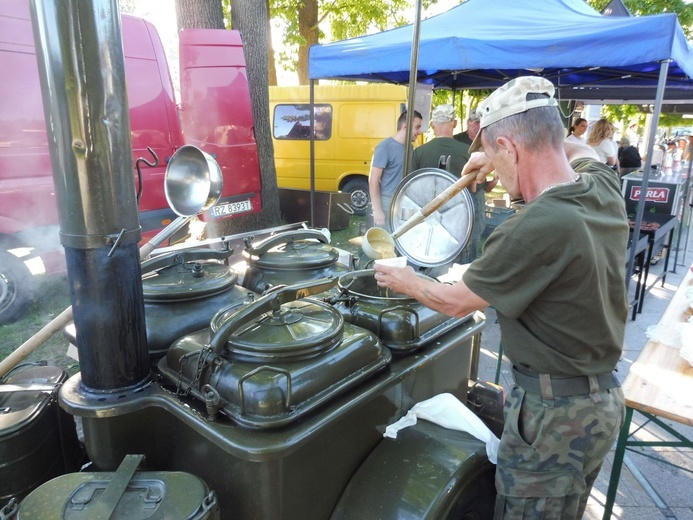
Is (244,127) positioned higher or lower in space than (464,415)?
higher

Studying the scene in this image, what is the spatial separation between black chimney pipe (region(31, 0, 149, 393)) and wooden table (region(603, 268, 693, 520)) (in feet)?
5.89

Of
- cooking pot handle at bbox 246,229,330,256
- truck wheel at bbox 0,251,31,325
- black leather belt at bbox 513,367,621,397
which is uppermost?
cooking pot handle at bbox 246,229,330,256

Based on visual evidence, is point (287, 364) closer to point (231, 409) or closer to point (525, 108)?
point (231, 409)

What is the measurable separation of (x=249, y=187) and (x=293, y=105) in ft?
14.6

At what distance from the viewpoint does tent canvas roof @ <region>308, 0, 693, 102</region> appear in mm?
3852

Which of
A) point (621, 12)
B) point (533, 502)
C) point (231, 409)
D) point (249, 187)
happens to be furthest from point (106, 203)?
point (621, 12)

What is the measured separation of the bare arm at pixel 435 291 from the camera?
139 centimetres

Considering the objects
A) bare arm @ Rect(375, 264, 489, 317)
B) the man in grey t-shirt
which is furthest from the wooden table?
the man in grey t-shirt

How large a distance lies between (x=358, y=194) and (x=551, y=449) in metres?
8.00

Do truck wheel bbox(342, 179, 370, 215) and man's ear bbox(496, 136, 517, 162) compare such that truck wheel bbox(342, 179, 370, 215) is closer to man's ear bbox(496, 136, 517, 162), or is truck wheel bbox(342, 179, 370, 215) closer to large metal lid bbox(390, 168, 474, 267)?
large metal lid bbox(390, 168, 474, 267)

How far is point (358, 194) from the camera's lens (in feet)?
30.2

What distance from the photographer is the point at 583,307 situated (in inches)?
51.5

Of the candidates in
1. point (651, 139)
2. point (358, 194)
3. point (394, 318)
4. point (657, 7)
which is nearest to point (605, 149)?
point (651, 139)

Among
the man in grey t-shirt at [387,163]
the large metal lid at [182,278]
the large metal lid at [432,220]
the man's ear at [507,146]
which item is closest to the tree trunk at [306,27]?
the man in grey t-shirt at [387,163]
